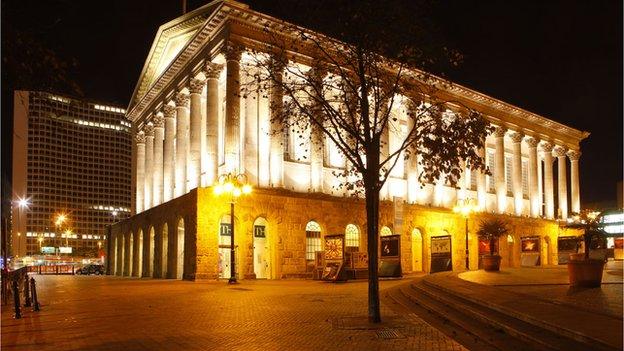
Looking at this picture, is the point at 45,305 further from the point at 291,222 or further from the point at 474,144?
the point at 291,222

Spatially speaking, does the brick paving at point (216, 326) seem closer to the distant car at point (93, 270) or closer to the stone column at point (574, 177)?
the distant car at point (93, 270)

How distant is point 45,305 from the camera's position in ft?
65.5

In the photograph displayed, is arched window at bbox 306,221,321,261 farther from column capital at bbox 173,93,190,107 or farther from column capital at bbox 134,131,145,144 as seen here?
column capital at bbox 134,131,145,144

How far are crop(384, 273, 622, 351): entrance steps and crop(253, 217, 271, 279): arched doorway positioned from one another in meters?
21.6

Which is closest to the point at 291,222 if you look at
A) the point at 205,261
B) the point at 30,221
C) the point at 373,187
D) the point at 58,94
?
the point at 205,261

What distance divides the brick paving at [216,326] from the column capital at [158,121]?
112 ft

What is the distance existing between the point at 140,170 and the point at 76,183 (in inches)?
3616

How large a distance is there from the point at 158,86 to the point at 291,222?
20.5 metres

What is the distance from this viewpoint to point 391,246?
1280 inches

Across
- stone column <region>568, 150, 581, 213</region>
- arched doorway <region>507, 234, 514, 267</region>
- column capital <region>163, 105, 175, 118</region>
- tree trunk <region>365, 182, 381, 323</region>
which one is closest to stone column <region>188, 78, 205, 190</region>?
column capital <region>163, 105, 175, 118</region>

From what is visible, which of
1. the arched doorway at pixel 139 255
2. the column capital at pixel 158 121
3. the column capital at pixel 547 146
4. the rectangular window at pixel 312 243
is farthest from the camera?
the column capital at pixel 547 146

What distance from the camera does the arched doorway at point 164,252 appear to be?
4291cm

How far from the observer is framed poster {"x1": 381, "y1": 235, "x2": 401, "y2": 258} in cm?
3209

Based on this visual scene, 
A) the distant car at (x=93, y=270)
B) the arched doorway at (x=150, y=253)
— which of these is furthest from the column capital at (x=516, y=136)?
the distant car at (x=93, y=270)
